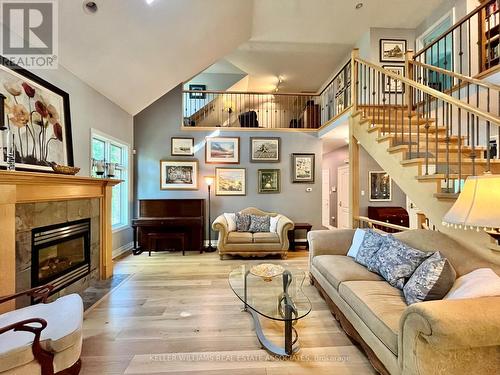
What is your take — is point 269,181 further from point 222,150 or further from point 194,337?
point 194,337

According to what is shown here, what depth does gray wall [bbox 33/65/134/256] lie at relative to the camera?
3.14 m

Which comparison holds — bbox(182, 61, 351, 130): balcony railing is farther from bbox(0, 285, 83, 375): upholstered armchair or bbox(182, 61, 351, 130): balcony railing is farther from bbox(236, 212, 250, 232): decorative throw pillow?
bbox(0, 285, 83, 375): upholstered armchair

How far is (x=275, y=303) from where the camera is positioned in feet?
7.11

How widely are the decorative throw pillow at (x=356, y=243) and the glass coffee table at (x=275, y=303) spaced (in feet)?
3.05

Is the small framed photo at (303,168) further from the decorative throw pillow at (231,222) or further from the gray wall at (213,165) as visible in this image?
the decorative throw pillow at (231,222)

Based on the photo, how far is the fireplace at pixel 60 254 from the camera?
245cm

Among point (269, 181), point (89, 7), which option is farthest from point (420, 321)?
point (269, 181)

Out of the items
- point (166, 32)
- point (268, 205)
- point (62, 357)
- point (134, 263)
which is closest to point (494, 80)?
point (268, 205)

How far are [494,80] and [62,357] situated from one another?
5.07 m

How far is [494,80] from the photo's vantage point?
3.03m

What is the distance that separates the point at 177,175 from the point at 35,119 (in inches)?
119

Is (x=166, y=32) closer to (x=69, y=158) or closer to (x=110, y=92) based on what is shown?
(x=110, y=92)

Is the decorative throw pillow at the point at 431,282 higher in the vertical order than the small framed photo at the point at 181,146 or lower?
lower

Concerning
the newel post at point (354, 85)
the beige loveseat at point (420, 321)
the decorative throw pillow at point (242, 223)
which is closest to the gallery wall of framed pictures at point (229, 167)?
the decorative throw pillow at point (242, 223)
